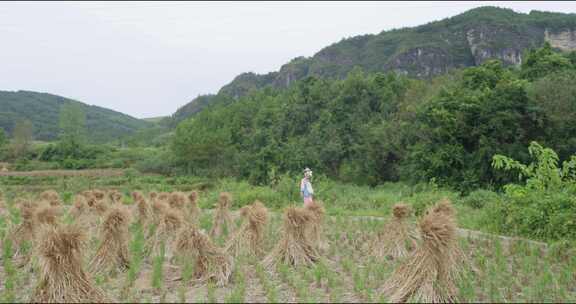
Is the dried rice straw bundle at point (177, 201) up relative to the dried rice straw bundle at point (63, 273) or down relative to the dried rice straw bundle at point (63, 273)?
down

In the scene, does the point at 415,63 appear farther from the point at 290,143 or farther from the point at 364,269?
the point at 364,269

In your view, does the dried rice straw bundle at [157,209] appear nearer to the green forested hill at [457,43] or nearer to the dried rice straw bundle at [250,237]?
the dried rice straw bundle at [250,237]

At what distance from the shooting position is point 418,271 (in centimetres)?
481

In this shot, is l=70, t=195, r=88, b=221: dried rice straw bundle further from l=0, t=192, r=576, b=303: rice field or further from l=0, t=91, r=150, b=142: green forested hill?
l=0, t=91, r=150, b=142: green forested hill

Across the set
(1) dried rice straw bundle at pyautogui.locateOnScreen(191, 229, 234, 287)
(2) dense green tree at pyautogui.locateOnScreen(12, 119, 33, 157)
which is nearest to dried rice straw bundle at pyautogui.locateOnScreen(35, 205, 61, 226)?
(1) dried rice straw bundle at pyautogui.locateOnScreen(191, 229, 234, 287)

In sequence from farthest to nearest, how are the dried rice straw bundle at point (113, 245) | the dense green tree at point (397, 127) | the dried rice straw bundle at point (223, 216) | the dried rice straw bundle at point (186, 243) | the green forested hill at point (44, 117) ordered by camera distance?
1. the green forested hill at point (44, 117)
2. the dense green tree at point (397, 127)
3. the dried rice straw bundle at point (223, 216)
4. the dried rice straw bundle at point (113, 245)
5. the dried rice straw bundle at point (186, 243)

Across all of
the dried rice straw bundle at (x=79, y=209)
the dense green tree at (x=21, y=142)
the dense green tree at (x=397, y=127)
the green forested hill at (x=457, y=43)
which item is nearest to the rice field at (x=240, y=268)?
the dried rice straw bundle at (x=79, y=209)

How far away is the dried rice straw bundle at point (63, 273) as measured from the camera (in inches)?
187

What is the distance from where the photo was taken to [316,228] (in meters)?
7.38

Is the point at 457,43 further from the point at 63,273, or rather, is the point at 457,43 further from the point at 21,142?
the point at 63,273

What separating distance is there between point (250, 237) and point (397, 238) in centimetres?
237

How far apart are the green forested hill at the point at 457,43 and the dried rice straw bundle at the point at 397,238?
53028mm

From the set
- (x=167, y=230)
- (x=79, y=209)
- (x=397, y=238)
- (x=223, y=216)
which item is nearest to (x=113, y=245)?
(x=167, y=230)

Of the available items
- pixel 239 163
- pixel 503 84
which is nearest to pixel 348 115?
pixel 239 163
